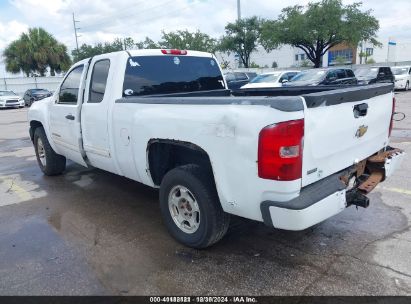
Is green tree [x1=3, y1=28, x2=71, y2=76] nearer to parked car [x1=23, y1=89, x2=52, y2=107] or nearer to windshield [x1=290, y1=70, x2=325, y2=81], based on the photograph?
parked car [x1=23, y1=89, x2=52, y2=107]

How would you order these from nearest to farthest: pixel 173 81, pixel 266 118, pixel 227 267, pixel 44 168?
pixel 266 118
pixel 227 267
pixel 173 81
pixel 44 168

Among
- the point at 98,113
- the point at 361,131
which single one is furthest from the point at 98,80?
the point at 361,131

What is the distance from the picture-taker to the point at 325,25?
36406 mm

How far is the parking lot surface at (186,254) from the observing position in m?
3.13

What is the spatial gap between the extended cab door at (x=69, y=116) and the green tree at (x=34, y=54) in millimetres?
44838

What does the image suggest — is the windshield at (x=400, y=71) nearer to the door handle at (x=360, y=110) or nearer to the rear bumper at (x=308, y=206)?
the door handle at (x=360, y=110)

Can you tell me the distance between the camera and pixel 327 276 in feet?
10.5

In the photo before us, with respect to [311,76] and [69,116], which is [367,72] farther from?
[69,116]

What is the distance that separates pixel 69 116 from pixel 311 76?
1281 centimetres

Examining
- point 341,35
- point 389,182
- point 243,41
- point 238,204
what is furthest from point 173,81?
point 243,41

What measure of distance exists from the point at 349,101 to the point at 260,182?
3.58ft

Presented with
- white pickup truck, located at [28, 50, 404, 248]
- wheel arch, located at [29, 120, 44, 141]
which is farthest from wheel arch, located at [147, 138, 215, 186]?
wheel arch, located at [29, 120, 44, 141]

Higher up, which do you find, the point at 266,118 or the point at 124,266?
the point at 266,118

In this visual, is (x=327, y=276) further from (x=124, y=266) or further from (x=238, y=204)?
(x=124, y=266)
